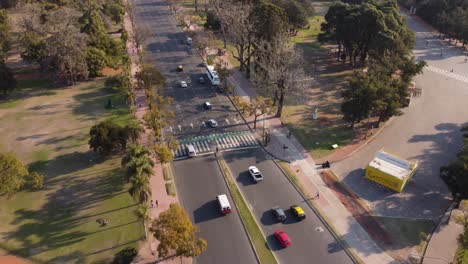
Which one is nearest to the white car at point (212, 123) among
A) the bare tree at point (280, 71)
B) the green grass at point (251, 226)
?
the bare tree at point (280, 71)

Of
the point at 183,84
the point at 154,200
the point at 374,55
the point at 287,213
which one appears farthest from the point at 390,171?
the point at 183,84

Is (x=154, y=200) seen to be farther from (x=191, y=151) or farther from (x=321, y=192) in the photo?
(x=321, y=192)

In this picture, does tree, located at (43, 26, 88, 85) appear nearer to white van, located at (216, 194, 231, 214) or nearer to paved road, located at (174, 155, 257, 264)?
paved road, located at (174, 155, 257, 264)

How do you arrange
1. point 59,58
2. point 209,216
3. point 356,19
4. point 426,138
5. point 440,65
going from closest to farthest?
point 209,216 < point 426,138 < point 59,58 < point 356,19 < point 440,65

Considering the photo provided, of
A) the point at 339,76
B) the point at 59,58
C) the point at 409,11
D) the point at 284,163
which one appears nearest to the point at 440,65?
the point at 339,76

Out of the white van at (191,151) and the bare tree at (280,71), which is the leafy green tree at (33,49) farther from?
the bare tree at (280,71)

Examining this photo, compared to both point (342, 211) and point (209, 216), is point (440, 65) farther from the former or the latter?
point (209, 216)
